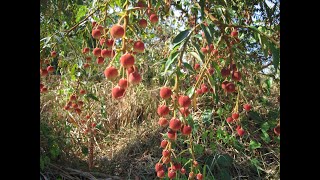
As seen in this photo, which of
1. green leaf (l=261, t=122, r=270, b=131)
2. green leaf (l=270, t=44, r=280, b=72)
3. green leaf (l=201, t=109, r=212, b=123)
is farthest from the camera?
green leaf (l=201, t=109, r=212, b=123)

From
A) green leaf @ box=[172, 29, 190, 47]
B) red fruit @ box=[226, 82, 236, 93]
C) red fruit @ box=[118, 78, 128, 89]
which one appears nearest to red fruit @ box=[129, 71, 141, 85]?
red fruit @ box=[118, 78, 128, 89]

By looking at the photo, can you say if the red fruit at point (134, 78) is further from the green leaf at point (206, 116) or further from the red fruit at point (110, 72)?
the green leaf at point (206, 116)

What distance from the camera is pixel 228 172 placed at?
7.06ft

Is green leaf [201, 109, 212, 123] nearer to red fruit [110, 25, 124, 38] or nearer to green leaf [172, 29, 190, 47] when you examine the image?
green leaf [172, 29, 190, 47]

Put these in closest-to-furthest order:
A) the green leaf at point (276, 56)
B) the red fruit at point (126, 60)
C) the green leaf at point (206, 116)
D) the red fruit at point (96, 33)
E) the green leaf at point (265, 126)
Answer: the red fruit at point (126, 60)
the green leaf at point (276, 56)
the red fruit at point (96, 33)
the green leaf at point (265, 126)
the green leaf at point (206, 116)

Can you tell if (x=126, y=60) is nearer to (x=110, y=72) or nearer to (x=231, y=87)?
(x=110, y=72)

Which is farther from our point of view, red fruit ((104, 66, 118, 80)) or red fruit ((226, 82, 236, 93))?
red fruit ((226, 82, 236, 93))

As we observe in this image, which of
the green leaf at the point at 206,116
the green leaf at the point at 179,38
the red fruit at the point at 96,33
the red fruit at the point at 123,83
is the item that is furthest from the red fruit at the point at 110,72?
the green leaf at the point at 206,116

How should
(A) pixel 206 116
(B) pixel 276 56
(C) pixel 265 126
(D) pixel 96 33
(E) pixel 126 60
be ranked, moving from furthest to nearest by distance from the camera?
1. (A) pixel 206 116
2. (C) pixel 265 126
3. (D) pixel 96 33
4. (B) pixel 276 56
5. (E) pixel 126 60

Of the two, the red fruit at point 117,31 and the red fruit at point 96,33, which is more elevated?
the red fruit at point 96,33

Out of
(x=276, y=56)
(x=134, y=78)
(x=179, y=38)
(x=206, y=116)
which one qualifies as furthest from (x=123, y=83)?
(x=206, y=116)

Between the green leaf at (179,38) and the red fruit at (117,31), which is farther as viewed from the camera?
the green leaf at (179,38)

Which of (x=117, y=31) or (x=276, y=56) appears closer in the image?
(x=117, y=31)
